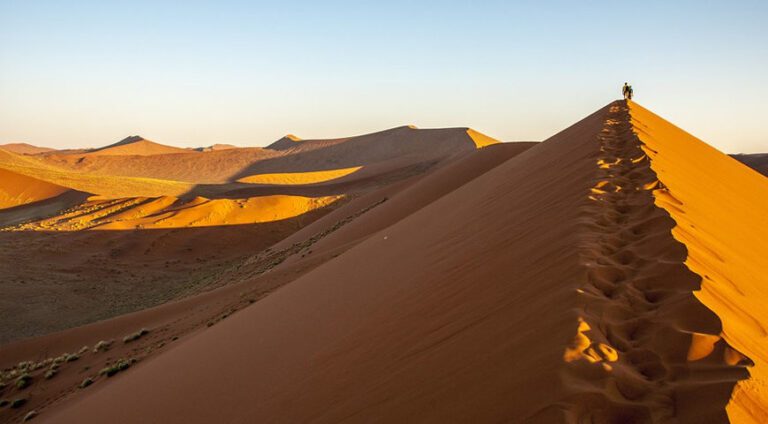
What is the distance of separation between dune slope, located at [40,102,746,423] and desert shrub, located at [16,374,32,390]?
275cm

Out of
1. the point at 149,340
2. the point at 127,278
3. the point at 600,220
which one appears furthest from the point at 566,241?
the point at 127,278

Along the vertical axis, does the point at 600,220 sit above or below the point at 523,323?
above

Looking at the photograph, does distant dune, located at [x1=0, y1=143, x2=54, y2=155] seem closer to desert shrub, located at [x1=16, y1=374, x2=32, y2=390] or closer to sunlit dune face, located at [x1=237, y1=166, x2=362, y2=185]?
sunlit dune face, located at [x1=237, y1=166, x2=362, y2=185]

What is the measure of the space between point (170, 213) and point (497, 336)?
111 ft

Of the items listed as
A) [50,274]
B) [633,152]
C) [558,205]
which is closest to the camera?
[558,205]

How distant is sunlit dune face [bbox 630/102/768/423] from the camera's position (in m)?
2.49

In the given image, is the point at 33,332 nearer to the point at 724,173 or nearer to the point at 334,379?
the point at 334,379

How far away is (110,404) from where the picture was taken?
654 centimetres

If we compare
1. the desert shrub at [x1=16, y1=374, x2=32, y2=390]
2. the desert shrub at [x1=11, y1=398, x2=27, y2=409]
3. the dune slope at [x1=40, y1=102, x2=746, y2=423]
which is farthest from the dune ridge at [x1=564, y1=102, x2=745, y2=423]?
the desert shrub at [x1=16, y1=374, x2=32, y2=390]

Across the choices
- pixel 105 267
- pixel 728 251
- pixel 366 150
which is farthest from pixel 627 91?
pixel 366 150

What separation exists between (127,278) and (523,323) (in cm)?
2336

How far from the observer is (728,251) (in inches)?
182

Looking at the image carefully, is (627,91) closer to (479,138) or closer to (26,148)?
(479,138)

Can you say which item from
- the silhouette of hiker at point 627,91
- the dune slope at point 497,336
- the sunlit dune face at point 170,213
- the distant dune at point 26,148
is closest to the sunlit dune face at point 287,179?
the sunlit dune face at point 170,213
